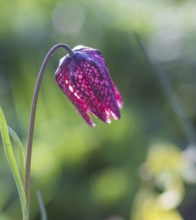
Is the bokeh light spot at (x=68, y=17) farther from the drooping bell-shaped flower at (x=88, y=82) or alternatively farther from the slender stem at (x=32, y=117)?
the slender stem at (x=32, y=117)

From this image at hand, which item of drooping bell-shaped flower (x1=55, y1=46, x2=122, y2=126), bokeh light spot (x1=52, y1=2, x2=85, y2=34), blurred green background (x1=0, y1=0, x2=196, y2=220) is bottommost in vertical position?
blurred green background (x1=0, y1=0, x2=196, y2=220)

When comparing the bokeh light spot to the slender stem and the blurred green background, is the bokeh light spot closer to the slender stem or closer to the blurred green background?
the blurred green background

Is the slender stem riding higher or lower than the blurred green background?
higher

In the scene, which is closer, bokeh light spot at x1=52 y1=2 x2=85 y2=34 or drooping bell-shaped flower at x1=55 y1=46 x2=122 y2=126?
drooping bell-shaped flower at x1=55 y1=46 x2=122 y2=126

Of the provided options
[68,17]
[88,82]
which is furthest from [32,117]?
[68,17]

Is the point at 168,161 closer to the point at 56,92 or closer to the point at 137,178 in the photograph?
the point at 137,178

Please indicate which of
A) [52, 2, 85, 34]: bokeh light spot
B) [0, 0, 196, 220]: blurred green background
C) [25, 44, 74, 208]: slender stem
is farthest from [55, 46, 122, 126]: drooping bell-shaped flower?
[52, 2, 85, 34]: bokeh light spot

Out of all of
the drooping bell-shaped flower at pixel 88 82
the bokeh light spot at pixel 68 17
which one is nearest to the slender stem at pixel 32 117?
the drooping bell-shaped flower at pixel 88 82
